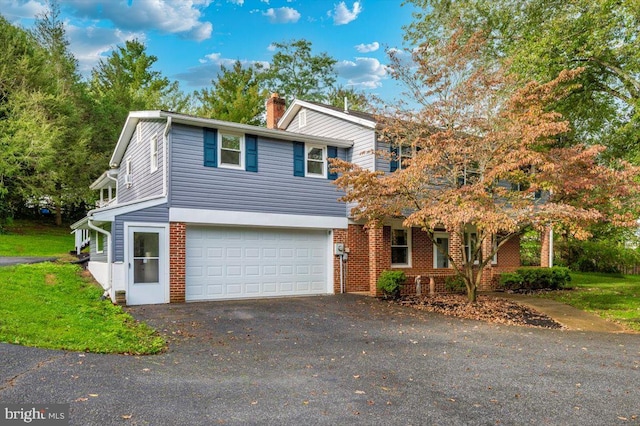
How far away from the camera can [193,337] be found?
26.3ft

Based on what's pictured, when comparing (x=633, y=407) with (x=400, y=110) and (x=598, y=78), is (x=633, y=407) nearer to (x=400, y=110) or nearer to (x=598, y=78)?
(x=400, y=110)

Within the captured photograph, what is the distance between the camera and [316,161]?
Answer: 1462 centimetres

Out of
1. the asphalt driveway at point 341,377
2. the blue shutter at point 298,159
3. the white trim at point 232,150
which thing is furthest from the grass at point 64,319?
the blue shutter at point 298,159

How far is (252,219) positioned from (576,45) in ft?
38.1

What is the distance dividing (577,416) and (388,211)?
8.14 m

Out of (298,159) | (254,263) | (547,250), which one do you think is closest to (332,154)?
(298,159)

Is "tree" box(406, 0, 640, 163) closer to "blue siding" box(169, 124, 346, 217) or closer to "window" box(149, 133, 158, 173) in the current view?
"blue siding" box(169, 124, 346, 217)

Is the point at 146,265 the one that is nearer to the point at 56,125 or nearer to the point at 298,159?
the point at 298,159

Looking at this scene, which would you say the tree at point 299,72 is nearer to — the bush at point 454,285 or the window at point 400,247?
the window at point 400,247

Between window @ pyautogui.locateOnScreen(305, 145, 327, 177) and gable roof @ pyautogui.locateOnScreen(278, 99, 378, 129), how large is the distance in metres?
1.56

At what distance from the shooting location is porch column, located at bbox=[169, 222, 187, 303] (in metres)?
11.8

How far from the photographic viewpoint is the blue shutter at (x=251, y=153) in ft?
43.3

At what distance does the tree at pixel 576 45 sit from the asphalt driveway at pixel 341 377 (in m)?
8.65

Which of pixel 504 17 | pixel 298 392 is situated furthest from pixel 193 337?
pixel 504 17
